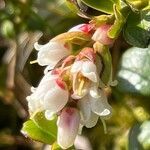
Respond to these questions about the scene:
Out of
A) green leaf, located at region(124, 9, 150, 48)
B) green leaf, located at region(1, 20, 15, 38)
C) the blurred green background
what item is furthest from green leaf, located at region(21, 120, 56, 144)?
green leaf, located at region(1, 20, 15, 38)

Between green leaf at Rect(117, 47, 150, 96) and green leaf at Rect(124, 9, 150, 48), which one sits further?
green leaf at Rect(117, 47, 150, 96)

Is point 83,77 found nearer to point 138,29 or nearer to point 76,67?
point 76,67

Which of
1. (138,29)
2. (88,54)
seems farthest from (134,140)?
(88,54)

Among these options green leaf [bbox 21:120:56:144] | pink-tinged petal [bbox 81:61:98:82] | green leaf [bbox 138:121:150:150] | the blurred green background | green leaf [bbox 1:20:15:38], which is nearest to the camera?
pink-tinged petal [bbox 81:61:98:82]

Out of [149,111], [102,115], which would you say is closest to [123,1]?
[102,115]

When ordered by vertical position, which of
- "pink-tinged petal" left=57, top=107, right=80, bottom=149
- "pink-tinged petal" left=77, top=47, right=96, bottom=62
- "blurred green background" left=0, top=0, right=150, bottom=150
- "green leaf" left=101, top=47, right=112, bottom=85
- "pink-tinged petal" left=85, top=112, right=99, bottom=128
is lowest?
"blurred green background" left=0, top=0, right=150, bottom=150

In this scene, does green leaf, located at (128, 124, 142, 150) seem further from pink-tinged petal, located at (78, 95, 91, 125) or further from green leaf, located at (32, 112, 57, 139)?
pink-tinged petal, located at (78, 95, 91, 125)
